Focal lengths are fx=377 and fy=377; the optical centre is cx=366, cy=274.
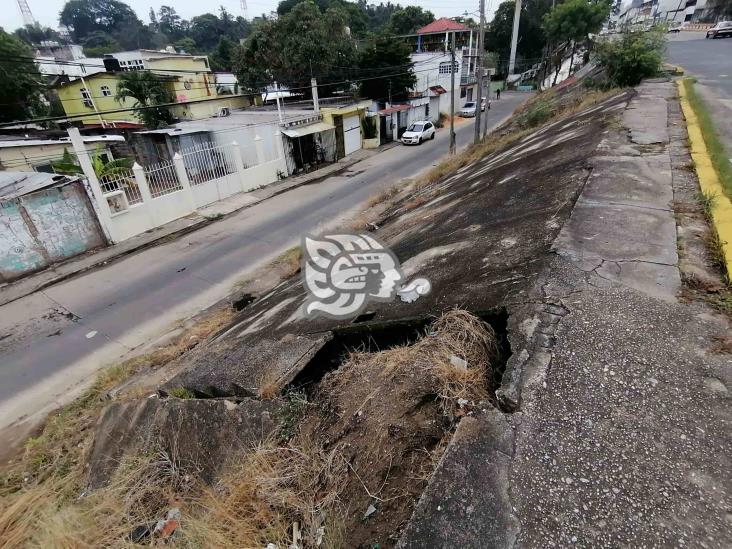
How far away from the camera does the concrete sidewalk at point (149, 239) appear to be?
970cm

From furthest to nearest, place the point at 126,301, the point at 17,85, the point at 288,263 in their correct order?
the point at 17,85
the point at 288,263
the point at 126,301

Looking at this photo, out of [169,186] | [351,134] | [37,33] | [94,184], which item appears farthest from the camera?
[37,33]

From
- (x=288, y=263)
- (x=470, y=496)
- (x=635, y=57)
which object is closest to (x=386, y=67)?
(x=635, y=57)

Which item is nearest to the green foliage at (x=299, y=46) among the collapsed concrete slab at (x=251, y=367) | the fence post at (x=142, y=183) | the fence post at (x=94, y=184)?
the fence post at (x=142, y=183)

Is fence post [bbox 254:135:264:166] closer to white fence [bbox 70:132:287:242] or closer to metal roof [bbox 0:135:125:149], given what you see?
white fence [bbox 70:132:287:242]

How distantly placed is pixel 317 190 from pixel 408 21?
46.2m

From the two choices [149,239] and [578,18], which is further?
[578,18]

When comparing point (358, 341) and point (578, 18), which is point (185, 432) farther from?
point (578, 18)

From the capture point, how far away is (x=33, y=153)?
16.0 meters

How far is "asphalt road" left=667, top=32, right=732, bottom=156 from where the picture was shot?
7.41 meters

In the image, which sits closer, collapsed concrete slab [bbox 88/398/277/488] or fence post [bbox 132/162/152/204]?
collapsed concrete slab [bbox 88/398/277/488]

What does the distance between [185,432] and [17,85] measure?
32456 millimetres

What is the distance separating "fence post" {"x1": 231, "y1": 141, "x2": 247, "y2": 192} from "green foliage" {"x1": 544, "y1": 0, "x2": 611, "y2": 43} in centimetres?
3086

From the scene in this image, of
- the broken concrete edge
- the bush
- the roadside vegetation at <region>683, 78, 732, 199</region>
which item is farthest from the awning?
the broken concrete edge
